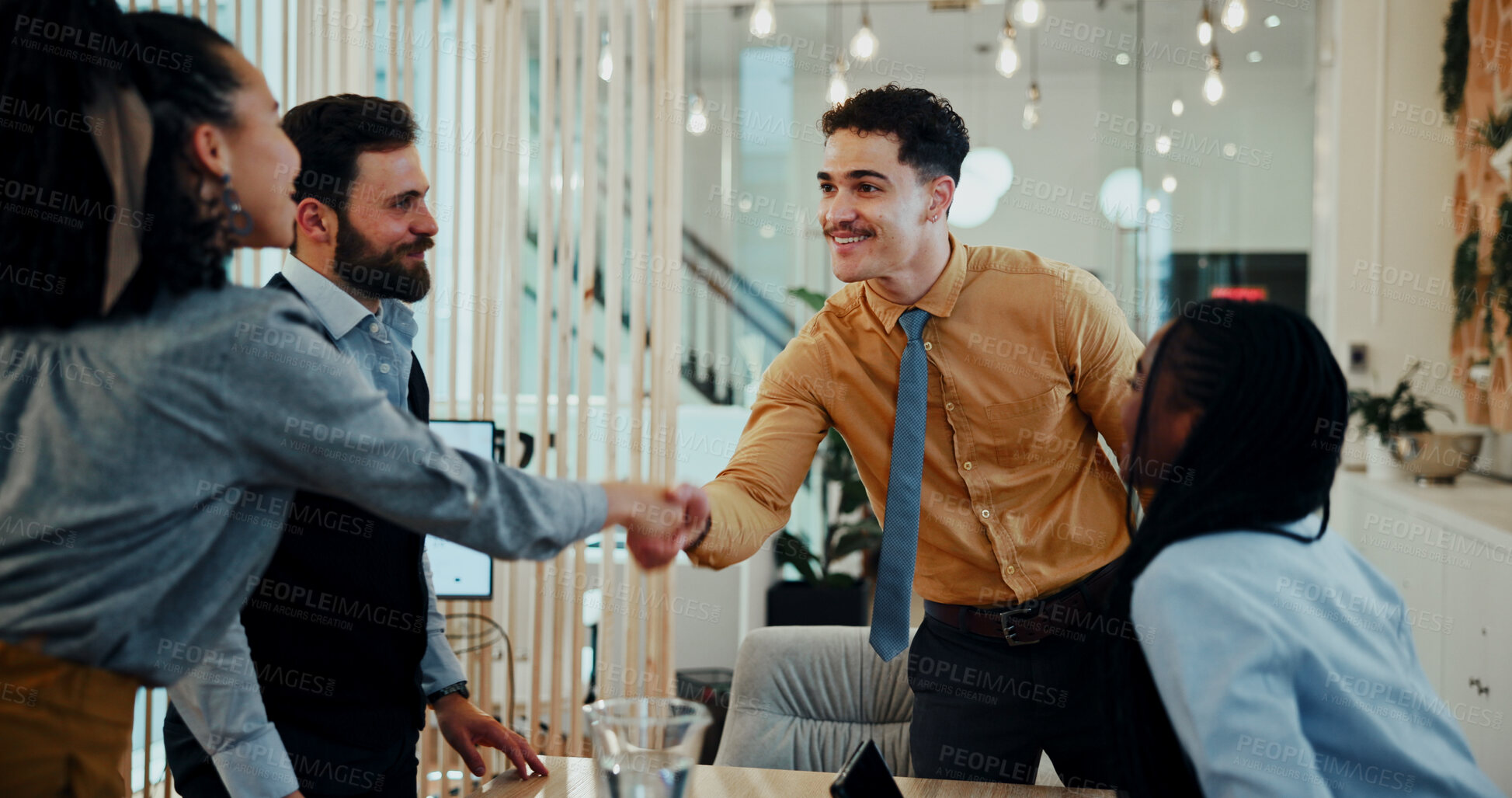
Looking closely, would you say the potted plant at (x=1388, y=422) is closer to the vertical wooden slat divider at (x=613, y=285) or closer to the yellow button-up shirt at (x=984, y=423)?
the yellow button-up shirt at (x=984, y=423)

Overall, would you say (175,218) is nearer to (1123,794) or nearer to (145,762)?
(1123,794)

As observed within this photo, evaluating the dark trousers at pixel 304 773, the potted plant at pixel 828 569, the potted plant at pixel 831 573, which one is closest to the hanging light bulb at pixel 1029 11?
the potted plant at pixel 828 569

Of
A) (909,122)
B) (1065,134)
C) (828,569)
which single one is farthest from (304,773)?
(1065,134)

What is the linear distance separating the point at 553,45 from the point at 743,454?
4.74 feet

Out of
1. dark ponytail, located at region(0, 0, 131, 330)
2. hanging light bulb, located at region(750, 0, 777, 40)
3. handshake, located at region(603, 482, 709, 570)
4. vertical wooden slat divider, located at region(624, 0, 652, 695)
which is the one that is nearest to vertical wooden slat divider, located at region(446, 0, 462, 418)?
vertical wooden slat divider, located at region(624, 0, 652, 695)

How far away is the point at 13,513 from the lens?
0.88 m

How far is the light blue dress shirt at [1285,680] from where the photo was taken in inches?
37.7

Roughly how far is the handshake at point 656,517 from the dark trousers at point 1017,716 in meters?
0.56

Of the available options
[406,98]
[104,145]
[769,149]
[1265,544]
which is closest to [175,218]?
[104,145]

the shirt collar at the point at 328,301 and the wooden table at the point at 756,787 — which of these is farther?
the shirt collar at the point at 328,301

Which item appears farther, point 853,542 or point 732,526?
point 853,542

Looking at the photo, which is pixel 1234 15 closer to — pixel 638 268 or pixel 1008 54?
pixel 1008 54

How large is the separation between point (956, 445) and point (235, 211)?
4.17 ft

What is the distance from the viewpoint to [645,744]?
1.01 m
